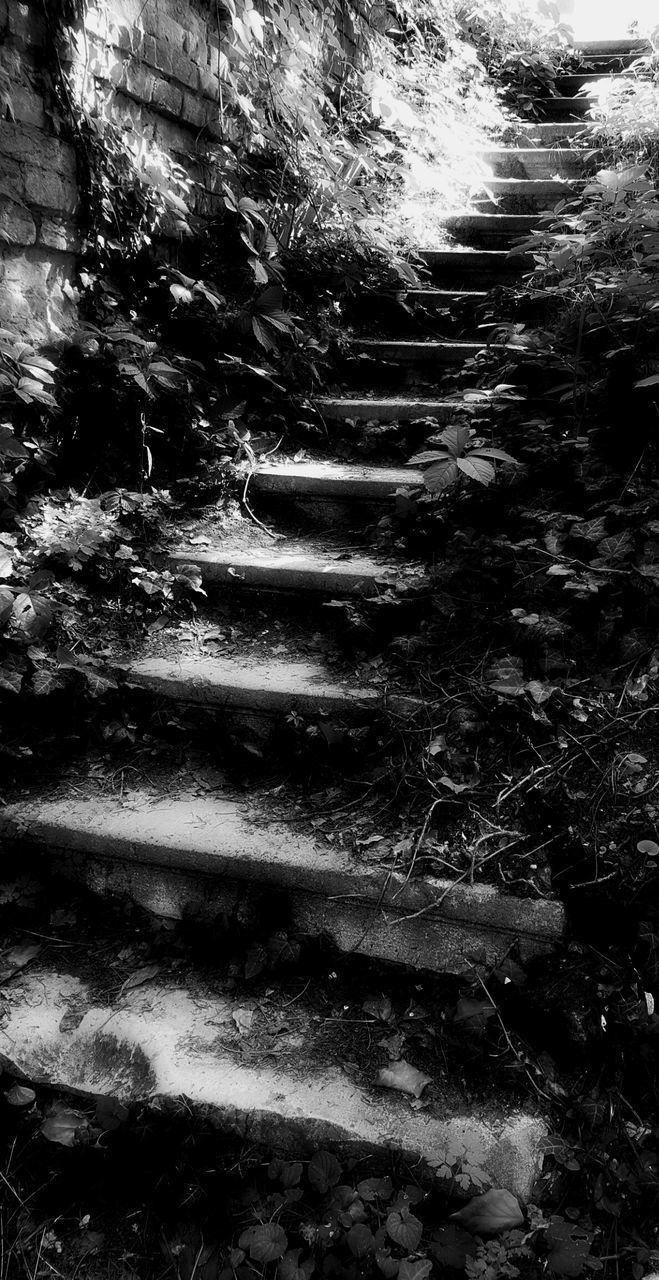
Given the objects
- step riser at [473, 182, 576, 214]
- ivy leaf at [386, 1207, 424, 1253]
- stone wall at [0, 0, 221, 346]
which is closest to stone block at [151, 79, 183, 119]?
stone wall at [0, 0, 221, 346]

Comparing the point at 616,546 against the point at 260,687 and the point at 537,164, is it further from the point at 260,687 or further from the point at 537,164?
the point at 537,164

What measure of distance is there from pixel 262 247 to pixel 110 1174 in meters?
3.59

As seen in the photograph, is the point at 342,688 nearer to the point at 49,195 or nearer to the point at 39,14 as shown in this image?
the point at 49,195

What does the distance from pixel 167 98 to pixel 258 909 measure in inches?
131

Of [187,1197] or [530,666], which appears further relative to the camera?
[530,666]

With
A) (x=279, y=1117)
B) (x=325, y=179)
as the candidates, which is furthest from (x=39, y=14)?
(x=279, y=1117)

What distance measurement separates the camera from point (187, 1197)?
1.43 metres

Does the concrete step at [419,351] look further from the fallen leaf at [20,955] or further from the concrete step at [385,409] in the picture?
the fallen leaf at [20,955]

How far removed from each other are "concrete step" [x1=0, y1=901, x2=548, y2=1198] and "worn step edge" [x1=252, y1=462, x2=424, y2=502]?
1.84m

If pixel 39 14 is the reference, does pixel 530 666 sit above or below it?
below

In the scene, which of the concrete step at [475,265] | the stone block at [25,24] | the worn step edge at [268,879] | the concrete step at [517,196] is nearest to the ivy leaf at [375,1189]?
the worn step edge at [268,879]

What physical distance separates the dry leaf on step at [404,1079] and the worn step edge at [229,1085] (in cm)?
2

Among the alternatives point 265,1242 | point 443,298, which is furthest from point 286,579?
point 443,298

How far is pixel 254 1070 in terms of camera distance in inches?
61.5
